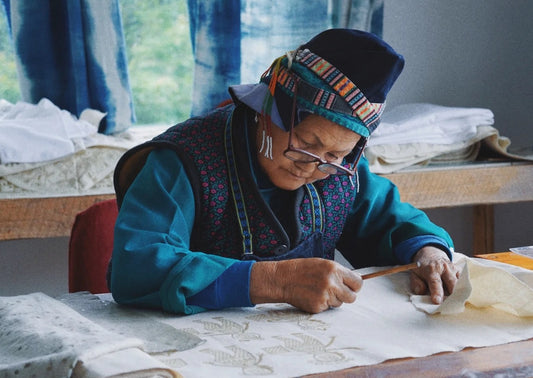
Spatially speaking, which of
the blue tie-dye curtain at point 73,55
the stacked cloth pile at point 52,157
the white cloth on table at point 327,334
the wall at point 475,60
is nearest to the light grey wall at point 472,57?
the wall at point 475,60

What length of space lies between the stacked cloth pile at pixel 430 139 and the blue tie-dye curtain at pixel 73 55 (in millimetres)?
976

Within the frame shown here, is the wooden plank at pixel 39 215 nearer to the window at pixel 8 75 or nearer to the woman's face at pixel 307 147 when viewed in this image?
the window at pixel 8 75

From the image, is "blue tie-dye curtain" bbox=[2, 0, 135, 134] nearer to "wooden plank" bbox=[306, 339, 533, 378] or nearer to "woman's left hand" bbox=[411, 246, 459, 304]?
"woman's left hand" bbox=[411, 246, 459, 304]

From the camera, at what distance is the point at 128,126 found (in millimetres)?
2834

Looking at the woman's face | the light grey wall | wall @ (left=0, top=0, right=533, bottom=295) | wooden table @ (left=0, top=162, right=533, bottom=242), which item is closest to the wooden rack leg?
wall @ (left=0, top=0, right=533, bottom=295)

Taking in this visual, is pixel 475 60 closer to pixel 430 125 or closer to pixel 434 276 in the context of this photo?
pixel 430 125

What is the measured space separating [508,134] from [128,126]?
Answer: 6.00ft

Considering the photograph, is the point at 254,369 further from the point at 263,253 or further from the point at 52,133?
the point at 52,133

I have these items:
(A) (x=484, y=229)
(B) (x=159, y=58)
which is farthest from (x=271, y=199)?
(A) (x=484, y=229)

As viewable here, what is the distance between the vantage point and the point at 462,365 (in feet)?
3.20

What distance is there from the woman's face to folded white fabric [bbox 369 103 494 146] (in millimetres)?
1264

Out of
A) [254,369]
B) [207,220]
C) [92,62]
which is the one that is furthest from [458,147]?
[254,369]

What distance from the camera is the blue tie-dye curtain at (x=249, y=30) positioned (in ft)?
9.51

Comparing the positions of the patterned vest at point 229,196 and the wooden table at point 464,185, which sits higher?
the patterned vest at point 229,196
